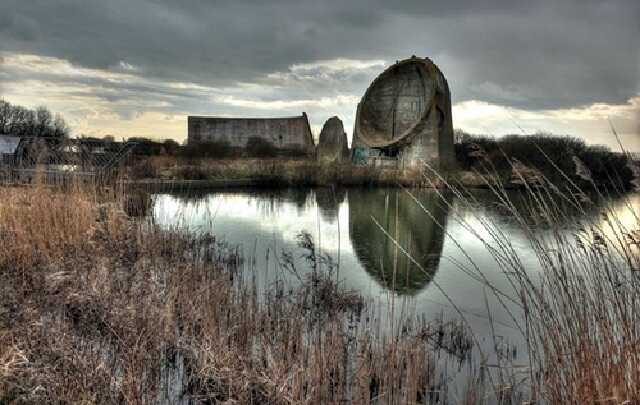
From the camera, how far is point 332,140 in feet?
116

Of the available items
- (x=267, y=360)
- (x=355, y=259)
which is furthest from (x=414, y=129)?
(x=267, y=360)

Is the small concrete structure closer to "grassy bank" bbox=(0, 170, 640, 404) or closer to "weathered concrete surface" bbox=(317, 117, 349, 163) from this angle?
"weathered concrete surface" bbox=(317, 117, 349, 163)

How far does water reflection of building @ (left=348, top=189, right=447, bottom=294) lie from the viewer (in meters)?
7.43

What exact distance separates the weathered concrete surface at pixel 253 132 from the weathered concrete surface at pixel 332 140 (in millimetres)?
5873

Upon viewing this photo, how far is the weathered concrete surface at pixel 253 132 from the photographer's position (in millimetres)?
42312

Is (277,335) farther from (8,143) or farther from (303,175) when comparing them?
(303,175)

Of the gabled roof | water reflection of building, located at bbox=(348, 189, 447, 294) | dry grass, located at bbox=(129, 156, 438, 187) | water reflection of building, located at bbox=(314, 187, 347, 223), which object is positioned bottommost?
water reflection of building, located at bbox=(348, 189, 447, 294)

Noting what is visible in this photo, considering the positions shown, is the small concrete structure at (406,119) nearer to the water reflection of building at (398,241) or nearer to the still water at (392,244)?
the still water at (392,244)

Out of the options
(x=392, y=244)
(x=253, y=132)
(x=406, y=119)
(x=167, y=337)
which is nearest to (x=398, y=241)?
(x=392, y=244)

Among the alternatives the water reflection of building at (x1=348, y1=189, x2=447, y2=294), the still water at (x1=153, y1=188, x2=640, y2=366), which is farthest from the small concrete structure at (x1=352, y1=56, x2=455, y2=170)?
the water reflection of building at (x1=348, y1=189, x2=447, y2=294)

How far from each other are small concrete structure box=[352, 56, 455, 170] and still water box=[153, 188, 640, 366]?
8.32 metres

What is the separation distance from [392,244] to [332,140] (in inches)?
998

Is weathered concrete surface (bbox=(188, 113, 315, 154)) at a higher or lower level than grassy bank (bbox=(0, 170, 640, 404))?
higher

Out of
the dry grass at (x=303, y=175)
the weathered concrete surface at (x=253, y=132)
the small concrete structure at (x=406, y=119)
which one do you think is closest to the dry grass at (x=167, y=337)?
the dry grass at (x=303, y=175)
